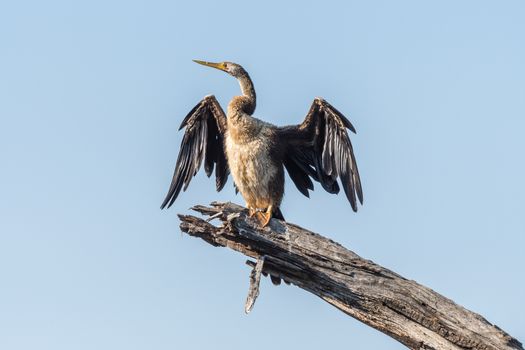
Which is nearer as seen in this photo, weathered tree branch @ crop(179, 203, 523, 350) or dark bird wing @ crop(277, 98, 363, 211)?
weathered tree branch @ crop(179, 203, 523, 350)

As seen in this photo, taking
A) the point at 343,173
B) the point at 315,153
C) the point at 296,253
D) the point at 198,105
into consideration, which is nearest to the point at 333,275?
the point at 296,253

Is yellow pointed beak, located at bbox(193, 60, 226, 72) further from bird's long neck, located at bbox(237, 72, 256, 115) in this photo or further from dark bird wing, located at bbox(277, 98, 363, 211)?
dark bird wing, located at bbox(277, 98, 363, 211)

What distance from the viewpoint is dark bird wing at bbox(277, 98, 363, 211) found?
24.5 feet

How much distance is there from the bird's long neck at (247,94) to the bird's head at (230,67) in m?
0.04

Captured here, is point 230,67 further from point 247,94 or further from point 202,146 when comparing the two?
point 202,146

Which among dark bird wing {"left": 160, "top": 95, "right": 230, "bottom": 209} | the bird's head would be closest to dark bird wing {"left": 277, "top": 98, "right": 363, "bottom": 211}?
dark bird wing {"left": 160, "top": 95, "right": 230, "bottom": 209}

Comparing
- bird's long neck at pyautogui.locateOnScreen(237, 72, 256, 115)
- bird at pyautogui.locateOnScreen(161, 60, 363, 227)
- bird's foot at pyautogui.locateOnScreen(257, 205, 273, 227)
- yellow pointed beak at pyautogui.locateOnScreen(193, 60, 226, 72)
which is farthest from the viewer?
yellow pointed beak at pyautogui.locateOnScreen(193, 60, 226, 72)

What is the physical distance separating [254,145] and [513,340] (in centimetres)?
293

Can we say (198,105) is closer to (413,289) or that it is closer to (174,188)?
(174,188)

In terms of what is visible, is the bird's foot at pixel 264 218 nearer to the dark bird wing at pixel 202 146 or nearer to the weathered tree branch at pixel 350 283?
the weathered tree branch at pixel 350 283

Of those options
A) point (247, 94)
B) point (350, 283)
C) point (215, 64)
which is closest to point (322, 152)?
point (247, 94)

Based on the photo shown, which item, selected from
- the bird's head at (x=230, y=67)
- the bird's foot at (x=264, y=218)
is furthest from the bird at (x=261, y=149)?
the bird's foot at (x=264, y=218)

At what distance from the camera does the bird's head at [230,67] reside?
855 cm

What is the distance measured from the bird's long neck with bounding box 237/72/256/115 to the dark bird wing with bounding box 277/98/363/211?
0.35m
